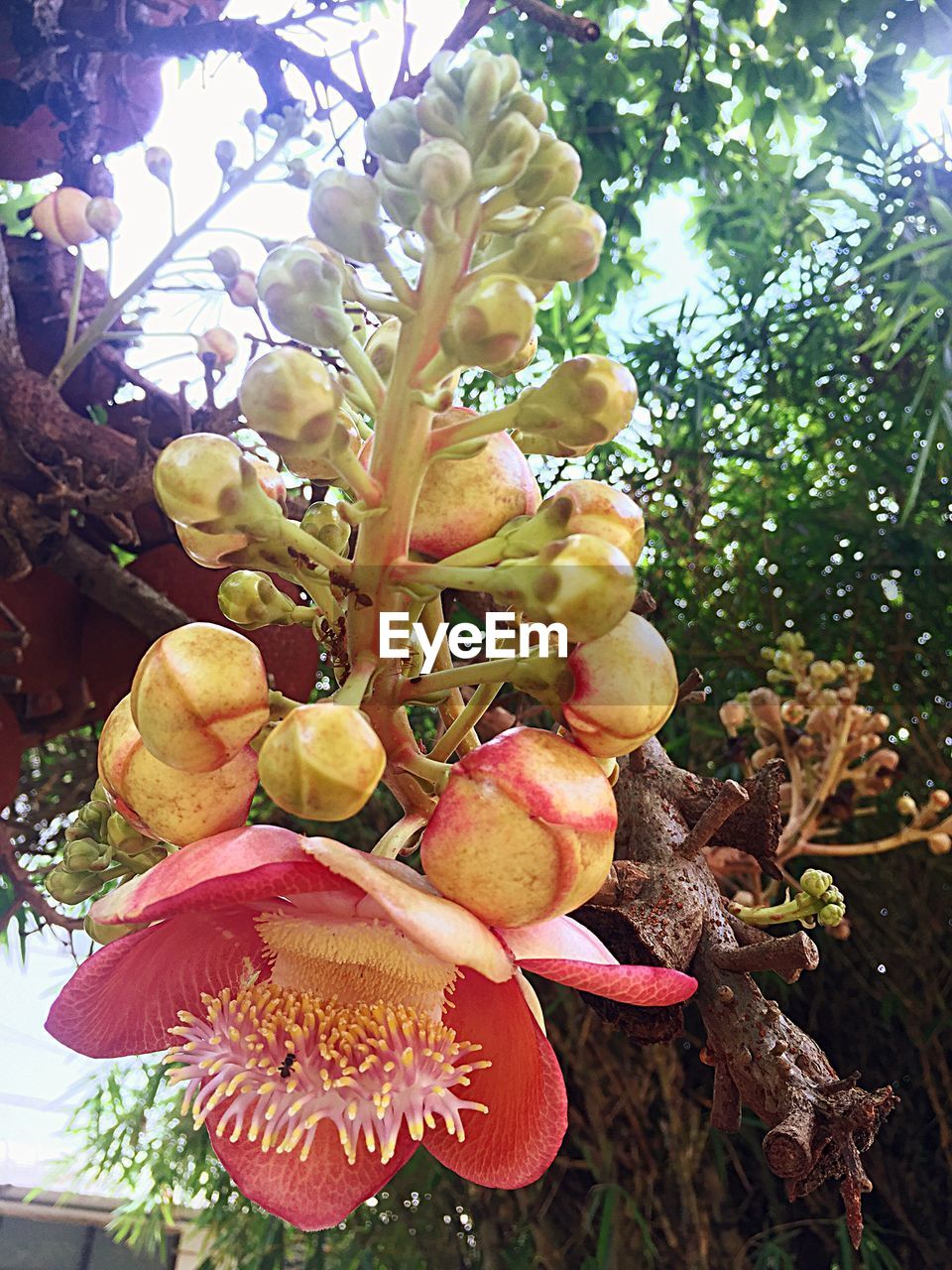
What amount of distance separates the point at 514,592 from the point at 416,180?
0.08 m

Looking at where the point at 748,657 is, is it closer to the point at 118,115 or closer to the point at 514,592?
the point at 118,115

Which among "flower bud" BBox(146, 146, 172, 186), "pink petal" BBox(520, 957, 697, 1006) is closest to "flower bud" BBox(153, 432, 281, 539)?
"pink petal" BBox(520, 957, 697, 1006)

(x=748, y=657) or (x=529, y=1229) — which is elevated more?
(x=748, y=657)

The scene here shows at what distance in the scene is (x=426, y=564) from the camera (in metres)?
0.22

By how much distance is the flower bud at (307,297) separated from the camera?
212 millimetres

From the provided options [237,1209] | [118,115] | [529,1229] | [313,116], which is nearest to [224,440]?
[313,116]

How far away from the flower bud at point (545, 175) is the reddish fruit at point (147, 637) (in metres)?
0.33

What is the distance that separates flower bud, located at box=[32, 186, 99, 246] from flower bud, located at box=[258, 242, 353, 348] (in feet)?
1.31

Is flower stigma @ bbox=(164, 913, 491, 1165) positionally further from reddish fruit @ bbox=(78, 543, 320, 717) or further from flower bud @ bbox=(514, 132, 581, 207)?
reddish fruit @ bbox=(78, 543, 320, 717)

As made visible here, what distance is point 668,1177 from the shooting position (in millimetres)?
982

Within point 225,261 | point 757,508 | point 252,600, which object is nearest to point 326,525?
point 252,600

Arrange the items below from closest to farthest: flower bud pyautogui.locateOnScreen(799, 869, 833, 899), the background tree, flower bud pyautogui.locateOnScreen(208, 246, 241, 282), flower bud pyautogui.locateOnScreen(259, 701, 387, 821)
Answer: flower bud pyautogui.locateOnScreen(259, 701, 387, 821), flower bud pyautogui.locateOnScreen(799, 869, 833, 899), flower bud pyautogui.locateOnScreen(208, 246, 241, 282), the background tree

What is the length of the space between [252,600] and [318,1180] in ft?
0.47

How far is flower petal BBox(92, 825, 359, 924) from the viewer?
7.6 inches
